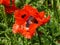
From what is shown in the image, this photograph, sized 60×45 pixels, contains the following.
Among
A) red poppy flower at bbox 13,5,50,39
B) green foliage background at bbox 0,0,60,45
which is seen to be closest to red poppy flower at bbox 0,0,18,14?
green foliage background at bbox 0,0,60,45

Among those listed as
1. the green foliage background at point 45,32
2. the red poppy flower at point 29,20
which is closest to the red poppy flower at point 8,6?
the green foliage background at point 45,32

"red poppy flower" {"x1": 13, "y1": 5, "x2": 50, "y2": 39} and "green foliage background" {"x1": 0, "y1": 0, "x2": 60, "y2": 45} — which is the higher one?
"red poppy flower" {"x1": 13, "y1": 5, "x2": 50, "y2": 39}

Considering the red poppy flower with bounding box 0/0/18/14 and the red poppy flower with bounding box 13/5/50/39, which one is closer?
the red poppy flower with bounding box 13/5/50/39

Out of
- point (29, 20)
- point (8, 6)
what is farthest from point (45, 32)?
point (29, 20)

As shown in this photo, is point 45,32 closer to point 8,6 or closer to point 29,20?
point 8,6

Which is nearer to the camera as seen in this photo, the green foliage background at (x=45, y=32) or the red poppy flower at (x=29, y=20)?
the red poppy flower at (x=29, y=20)

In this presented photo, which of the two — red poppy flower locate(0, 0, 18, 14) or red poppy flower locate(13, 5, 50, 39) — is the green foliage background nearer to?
red poppy flower locate(0, 0, 18, 14)

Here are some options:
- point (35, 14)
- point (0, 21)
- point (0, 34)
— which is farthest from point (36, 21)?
point (0, 21)

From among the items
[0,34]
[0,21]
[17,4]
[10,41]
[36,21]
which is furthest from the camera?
[0,21]

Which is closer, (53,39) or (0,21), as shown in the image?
(53,39)

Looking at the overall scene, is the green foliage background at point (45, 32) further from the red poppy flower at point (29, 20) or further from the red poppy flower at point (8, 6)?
the red poppy flower at point (29, 20)

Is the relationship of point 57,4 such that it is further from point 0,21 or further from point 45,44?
point 0,21
